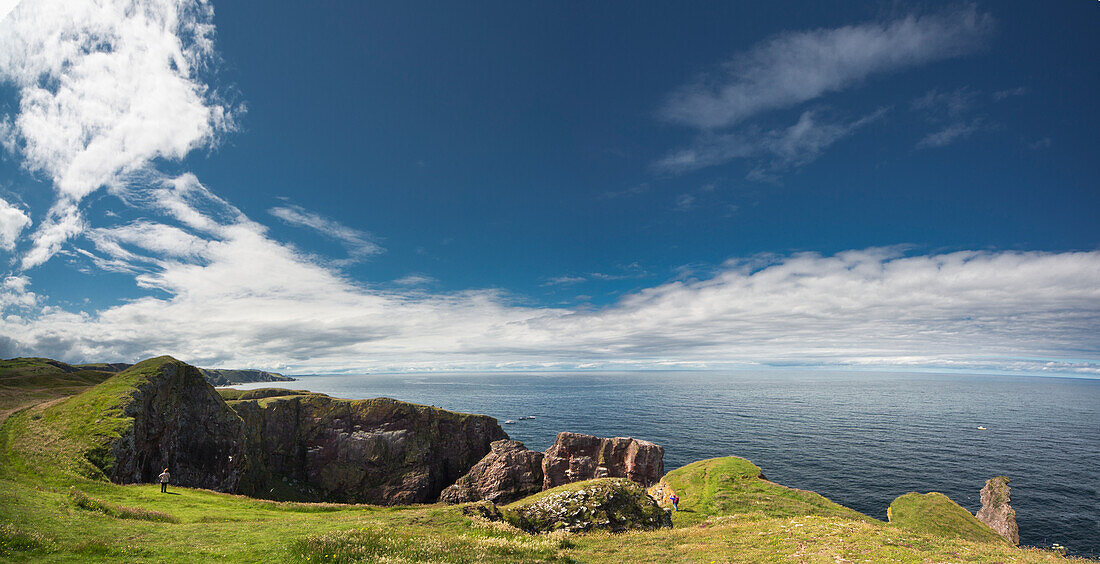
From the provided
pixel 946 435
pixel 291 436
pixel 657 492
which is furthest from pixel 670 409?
pixel 291 436

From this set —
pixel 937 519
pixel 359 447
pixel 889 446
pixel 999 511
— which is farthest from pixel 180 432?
pixel 889 446

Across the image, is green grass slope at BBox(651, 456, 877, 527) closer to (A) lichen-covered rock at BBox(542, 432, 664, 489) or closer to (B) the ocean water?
(A) lichen-covered rock at BBox(542, 432, 664, 489)

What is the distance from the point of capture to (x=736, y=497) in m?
41.3

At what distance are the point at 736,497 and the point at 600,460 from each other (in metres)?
22.3

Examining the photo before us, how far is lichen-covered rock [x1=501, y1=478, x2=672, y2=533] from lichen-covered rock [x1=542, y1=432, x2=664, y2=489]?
24.3 m

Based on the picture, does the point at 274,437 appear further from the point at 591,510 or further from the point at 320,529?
the point at 591,510

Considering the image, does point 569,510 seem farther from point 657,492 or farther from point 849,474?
point 849,474

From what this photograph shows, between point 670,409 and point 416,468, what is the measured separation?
111320mm

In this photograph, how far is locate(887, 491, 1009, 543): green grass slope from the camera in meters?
38.0

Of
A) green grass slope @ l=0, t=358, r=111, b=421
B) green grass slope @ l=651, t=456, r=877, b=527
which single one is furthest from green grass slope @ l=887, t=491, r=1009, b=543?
green grass slope @ l=0, t=358, r=111, b=421

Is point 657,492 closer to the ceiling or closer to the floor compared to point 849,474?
closer to the ceiling

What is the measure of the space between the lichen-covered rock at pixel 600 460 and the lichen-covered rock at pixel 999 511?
39.3 metres

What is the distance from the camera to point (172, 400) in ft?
158

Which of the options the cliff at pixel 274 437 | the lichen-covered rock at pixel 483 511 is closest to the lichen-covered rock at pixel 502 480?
the cliff at pixel 274 437
